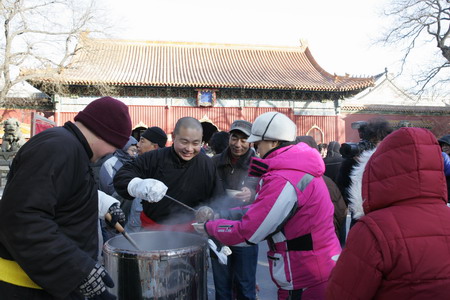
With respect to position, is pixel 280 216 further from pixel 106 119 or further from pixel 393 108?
pixel 393 108

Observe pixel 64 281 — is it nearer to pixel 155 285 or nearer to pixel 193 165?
pixel 155 285

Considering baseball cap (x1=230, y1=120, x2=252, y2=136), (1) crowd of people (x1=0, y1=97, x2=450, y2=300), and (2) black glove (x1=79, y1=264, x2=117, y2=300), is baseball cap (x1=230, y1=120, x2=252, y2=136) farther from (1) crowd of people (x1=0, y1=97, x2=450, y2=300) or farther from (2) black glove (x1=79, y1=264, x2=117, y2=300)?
(2) black glove (x1=79, y1=264, x2=117, y2=300)

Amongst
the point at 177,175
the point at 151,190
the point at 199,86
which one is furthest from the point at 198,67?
the point at 151,190

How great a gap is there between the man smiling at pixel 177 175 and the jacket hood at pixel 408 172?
65.7 inches

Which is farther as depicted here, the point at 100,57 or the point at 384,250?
the point at 100,57

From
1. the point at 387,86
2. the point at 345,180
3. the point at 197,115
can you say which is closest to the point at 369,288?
the point at 345,180

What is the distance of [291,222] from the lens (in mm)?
1868

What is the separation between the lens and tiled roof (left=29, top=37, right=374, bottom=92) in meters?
15.5

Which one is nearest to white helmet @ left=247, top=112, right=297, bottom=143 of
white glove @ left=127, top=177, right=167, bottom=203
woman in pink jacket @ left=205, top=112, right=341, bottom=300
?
woman in pink jacket @ left=205, top=112, right=341, bottom=300

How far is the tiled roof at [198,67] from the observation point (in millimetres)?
15461

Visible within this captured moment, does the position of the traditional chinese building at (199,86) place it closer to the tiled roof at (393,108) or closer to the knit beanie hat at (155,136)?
the tiled roof at (393,108)

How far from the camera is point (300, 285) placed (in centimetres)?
188

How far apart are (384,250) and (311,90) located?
1575 cm

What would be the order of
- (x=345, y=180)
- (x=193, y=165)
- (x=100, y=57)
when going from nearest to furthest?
(x=193, y=165) < (x=345, y=180) < (x=100, y=57)
